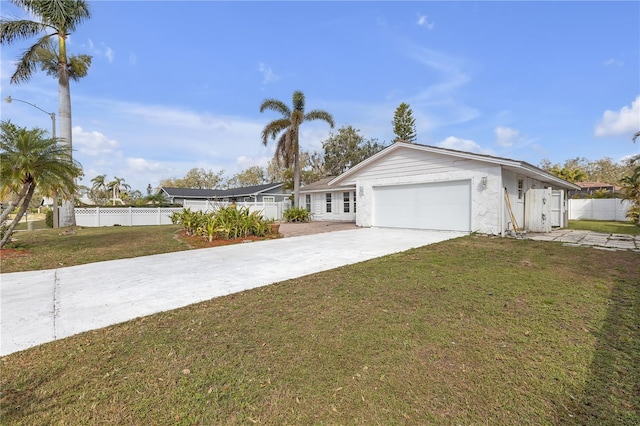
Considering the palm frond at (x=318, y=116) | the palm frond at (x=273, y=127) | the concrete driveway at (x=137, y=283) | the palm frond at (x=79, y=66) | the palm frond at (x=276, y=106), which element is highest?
the palm frond at (x=79, y=66)

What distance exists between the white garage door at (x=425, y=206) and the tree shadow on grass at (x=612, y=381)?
8198mm

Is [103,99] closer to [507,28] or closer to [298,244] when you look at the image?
[298,244]

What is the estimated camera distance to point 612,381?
2.28 meters

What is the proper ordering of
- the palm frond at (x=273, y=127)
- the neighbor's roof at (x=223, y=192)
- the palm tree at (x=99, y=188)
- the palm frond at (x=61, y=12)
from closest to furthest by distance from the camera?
the palm frond at (x=61, y=12) → the palm frond at (x=273, y=127) → the neighbor's roof at (x=223, y=192) → the palm tree at (x=99, y=188)

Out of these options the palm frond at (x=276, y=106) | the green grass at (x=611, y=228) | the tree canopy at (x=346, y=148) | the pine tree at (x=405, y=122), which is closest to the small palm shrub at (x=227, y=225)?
the palm frond at (x=276, y=106)

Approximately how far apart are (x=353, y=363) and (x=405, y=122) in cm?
3440

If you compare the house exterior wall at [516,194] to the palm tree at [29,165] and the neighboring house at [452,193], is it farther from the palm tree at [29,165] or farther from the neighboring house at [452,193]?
the palm tree at [29,165]

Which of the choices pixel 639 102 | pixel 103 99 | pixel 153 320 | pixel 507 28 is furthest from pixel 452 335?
pixel 639 102

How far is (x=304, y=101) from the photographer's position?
20.1m

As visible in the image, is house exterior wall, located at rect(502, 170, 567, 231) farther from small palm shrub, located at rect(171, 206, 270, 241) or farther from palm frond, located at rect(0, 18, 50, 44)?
palm frond, located at rect(0, 18, 50, 44)

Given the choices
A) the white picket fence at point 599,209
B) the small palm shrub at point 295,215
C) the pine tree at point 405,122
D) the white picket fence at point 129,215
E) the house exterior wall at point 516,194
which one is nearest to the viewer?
the house exterior wall at point 516,194

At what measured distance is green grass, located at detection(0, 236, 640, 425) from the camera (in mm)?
2002

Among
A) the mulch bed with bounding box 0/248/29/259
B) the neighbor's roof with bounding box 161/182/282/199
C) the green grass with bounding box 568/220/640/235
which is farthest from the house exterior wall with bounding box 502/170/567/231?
the neighbor's roof with bounding box 161/182/282/199

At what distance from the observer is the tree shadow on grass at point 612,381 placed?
1932 mm
